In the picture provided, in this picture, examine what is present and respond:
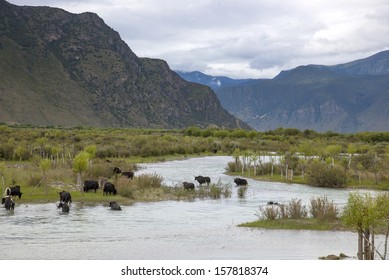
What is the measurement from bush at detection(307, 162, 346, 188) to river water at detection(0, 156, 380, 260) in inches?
382

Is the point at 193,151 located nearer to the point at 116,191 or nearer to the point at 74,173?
the point at 74,173

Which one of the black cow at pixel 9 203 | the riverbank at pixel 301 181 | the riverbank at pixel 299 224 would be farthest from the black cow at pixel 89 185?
the riverbank at pixel 301 181

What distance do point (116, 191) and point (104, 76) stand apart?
157543 millimetres

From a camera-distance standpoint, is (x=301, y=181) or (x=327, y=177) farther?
(x=301, y=181)

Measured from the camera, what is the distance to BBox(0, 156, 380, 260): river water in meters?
17.9

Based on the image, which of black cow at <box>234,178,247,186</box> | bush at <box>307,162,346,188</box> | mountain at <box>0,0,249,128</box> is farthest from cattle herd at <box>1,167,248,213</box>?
mountain at <box>0,0,249,128</box>

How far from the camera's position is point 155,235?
2122 cm

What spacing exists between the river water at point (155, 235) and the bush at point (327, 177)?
9711 mm

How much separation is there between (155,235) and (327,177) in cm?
2125

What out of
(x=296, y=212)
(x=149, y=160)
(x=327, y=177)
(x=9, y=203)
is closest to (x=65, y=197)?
(x=9, y=203)

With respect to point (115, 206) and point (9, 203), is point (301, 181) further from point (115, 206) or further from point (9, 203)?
point (9, 203)

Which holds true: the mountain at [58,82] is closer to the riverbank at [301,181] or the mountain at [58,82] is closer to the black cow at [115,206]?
the riverbank at [301,181]

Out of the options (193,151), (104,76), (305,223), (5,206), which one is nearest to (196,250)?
(305,223)

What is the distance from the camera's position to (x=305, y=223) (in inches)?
918
